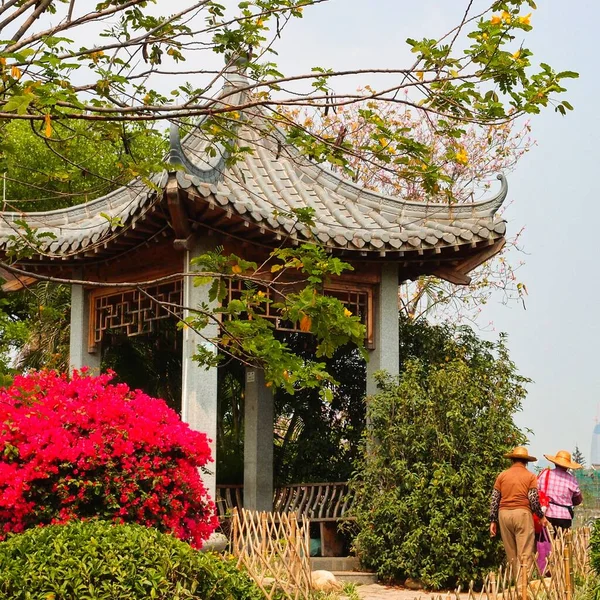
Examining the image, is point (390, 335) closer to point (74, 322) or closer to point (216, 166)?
point (216, 166)

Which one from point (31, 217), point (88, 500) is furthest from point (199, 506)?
point (31, 217)

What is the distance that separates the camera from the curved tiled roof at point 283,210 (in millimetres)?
9602

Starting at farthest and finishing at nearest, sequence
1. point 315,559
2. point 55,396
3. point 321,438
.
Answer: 1. point 321,438
2. point 315,559
3. point 55,396

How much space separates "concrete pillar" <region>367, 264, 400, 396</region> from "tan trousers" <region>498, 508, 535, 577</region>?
6.90ft

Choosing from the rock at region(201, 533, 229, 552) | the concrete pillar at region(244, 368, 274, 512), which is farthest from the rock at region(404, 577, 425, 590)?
the concrete pillar at region(244, 368, 274, 512)

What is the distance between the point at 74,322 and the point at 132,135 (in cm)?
597

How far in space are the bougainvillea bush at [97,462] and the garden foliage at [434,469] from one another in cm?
244

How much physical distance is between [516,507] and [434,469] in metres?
1.01

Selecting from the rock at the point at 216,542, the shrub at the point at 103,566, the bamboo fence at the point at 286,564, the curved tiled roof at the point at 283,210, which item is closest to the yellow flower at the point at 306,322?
the shrub at the point at 103,566

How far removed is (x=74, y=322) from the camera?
39.0 feet

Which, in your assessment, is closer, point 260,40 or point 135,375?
point 260,40

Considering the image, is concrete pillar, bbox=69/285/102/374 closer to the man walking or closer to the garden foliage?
the garden foliage

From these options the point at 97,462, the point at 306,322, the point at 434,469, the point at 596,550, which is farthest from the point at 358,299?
the point at 306,322

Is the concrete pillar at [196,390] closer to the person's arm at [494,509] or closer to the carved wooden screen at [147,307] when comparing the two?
the carved wooden screen at [147,307]
